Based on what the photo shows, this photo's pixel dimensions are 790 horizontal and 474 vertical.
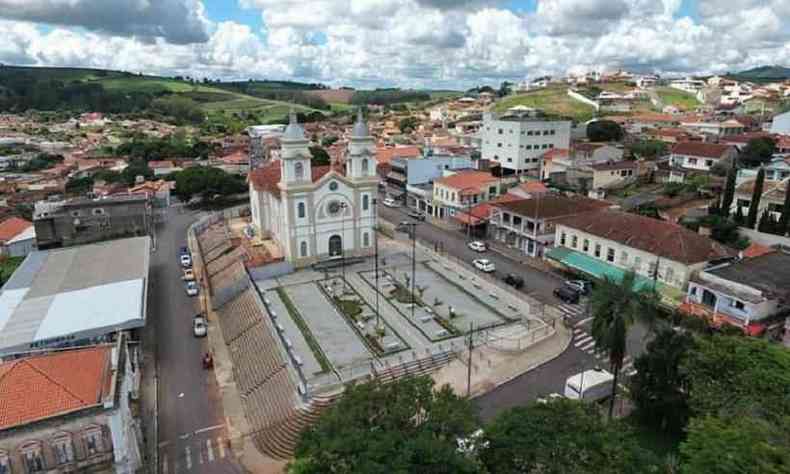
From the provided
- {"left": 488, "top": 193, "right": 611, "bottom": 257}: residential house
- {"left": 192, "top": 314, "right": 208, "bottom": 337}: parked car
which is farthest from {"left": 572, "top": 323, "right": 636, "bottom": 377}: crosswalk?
{"left": 192, "top": 314, "right": 208, "bottom": 337}: parked car

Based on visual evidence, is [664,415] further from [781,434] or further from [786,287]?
[786,287]

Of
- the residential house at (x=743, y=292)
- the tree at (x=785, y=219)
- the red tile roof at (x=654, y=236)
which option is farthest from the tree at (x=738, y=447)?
the tree at (x=785, y=219)

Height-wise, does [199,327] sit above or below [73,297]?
below

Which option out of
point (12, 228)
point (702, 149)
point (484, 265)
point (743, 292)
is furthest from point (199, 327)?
point (702, 149)

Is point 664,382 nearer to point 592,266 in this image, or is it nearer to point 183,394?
point 592,266

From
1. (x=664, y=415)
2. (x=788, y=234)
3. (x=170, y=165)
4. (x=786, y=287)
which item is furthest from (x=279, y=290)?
(x=170, y=165)

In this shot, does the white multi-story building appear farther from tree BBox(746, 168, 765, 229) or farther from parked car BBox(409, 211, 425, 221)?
tree BBox(746, 168, 765, 229)

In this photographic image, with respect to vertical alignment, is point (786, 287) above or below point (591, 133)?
below

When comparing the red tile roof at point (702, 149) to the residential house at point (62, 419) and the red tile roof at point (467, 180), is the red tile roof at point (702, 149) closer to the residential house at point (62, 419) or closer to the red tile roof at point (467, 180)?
the red tile roof at point (467, 180)
